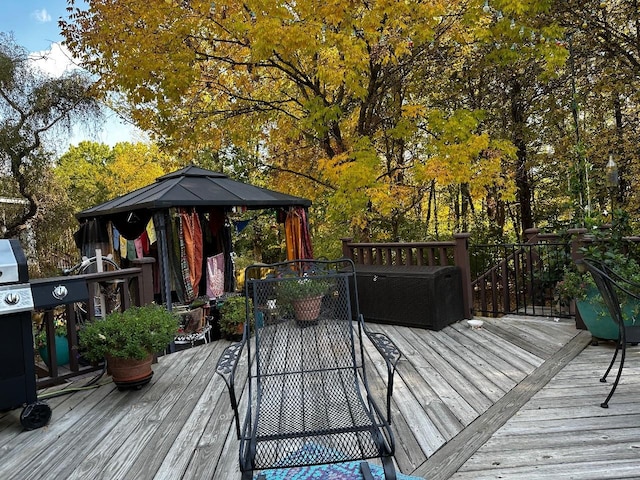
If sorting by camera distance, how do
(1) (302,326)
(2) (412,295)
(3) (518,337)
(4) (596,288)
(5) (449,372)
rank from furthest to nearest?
(2) (412,295)
(3) (518,337)
(4) (596,288)
(5) (449,372)
(1) (302,326)

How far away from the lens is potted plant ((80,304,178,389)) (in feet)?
10.1

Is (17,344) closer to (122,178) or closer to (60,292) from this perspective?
(60,292)

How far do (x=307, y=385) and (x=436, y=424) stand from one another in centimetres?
78

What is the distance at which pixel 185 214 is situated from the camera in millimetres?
4996

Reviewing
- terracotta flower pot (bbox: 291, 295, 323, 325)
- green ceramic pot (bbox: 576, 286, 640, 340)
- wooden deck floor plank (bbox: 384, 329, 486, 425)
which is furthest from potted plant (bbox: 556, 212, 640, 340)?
terracotta flower pot (bbox: 291, 295, 323, 325)

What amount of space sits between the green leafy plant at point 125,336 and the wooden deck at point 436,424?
338mm

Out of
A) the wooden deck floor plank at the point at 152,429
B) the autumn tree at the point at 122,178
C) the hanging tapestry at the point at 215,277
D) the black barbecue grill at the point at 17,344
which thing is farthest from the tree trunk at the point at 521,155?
the autumn tree at the point at 122,178

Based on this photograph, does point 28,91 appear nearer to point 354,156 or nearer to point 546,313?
point 354,156

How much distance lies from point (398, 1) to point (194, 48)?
3.08m

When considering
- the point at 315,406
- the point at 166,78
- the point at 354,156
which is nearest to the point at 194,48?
the point at 166,78

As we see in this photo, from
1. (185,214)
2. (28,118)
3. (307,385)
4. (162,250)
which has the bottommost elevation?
(307,385)

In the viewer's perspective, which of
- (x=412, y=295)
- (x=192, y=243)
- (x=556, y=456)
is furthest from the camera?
(x=192, y=243)

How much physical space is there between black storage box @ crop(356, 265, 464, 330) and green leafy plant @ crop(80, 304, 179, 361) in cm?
248

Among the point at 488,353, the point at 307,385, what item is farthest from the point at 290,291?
the point at 488,353
